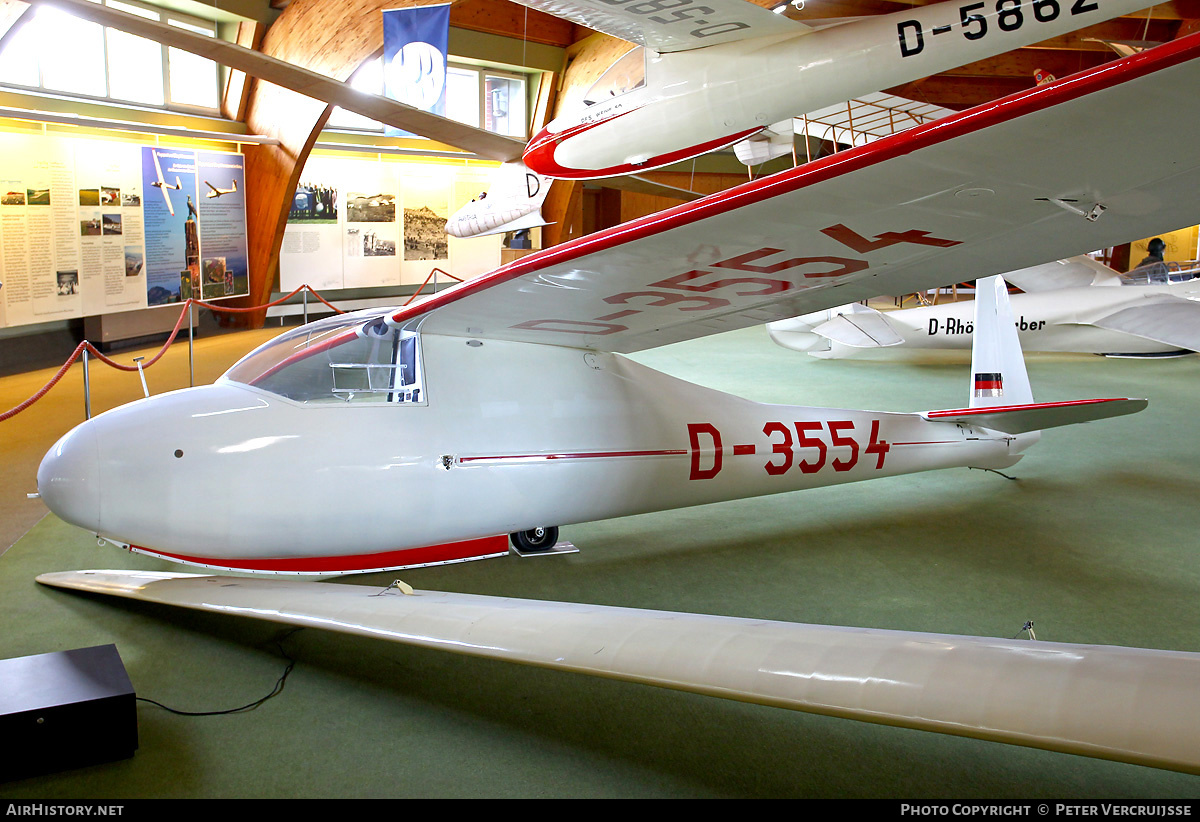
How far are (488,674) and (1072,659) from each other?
207 cm

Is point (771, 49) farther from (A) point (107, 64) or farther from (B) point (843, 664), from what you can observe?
(A) point (107, 64)

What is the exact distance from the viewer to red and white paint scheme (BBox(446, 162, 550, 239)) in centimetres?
1325

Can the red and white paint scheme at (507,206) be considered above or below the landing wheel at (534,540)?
above

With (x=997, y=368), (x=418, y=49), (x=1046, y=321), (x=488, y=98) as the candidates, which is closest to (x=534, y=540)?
(x=997, y=368)

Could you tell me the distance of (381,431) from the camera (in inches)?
143

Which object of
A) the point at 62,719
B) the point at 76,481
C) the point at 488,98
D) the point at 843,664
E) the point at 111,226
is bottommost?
the point at 62,719

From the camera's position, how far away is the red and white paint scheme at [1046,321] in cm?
1032

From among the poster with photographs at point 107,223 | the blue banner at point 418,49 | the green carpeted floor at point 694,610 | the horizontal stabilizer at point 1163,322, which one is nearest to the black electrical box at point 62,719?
the green carpeted floor at point 694,610

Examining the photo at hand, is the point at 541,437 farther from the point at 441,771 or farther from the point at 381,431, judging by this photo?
the point at 441,771

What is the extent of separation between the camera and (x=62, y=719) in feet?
8.39

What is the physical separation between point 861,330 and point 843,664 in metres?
8.88

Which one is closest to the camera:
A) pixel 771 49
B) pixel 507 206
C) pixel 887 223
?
pixel 887 223

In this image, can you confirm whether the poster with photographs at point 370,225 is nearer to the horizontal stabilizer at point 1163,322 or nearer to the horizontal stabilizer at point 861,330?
the horizontal stabilizer at point 861,330

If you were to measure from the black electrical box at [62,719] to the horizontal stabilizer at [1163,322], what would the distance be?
9.34 meters
